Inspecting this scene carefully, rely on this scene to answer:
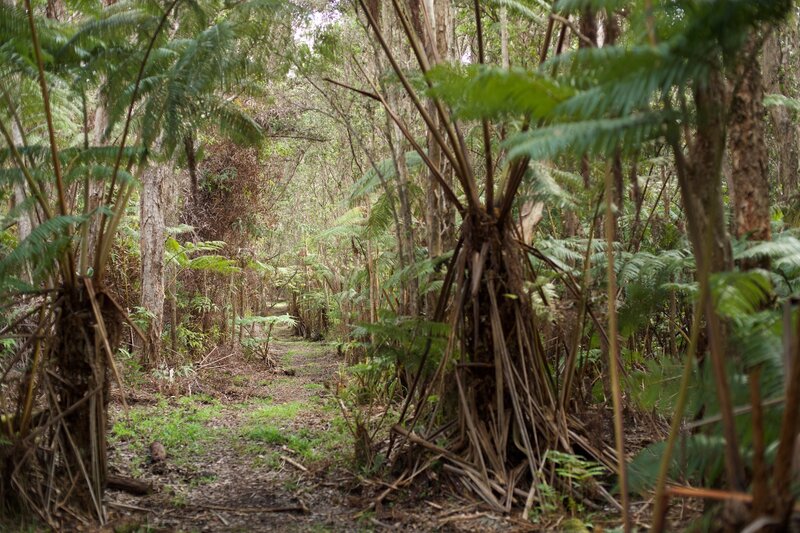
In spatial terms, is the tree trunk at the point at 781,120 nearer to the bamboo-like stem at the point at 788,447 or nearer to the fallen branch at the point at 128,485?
the bamboo-like stem at the point at 788,447

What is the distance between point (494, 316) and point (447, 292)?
1.62 feet

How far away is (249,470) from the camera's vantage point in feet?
16.3

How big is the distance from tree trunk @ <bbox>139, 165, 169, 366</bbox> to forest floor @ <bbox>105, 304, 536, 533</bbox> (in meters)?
0.51

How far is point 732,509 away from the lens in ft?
4.98

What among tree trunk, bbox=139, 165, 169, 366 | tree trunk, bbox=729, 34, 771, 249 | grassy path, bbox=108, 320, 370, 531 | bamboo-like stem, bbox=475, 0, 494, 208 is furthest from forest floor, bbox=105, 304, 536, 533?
tree trunk, bbox=729, 34, 771, 249

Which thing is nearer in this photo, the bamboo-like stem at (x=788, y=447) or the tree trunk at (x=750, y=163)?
the bamboo-like stem at (x=788, y=447)

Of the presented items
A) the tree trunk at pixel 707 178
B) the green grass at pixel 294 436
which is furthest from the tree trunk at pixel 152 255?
the tree trunk at pixel 707 178

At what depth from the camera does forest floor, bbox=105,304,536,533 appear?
12.0 feet

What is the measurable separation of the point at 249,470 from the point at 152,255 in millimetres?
4446

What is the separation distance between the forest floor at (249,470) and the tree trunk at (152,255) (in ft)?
1.68

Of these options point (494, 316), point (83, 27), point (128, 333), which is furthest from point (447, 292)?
point (128, 333)

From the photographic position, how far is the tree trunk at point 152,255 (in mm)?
8391

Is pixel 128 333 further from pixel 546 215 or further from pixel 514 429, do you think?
pixel 514 429

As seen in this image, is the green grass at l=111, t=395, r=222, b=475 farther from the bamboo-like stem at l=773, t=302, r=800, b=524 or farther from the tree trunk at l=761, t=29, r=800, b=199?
the tree trunk at l=761, t=29, r=800, b=199
